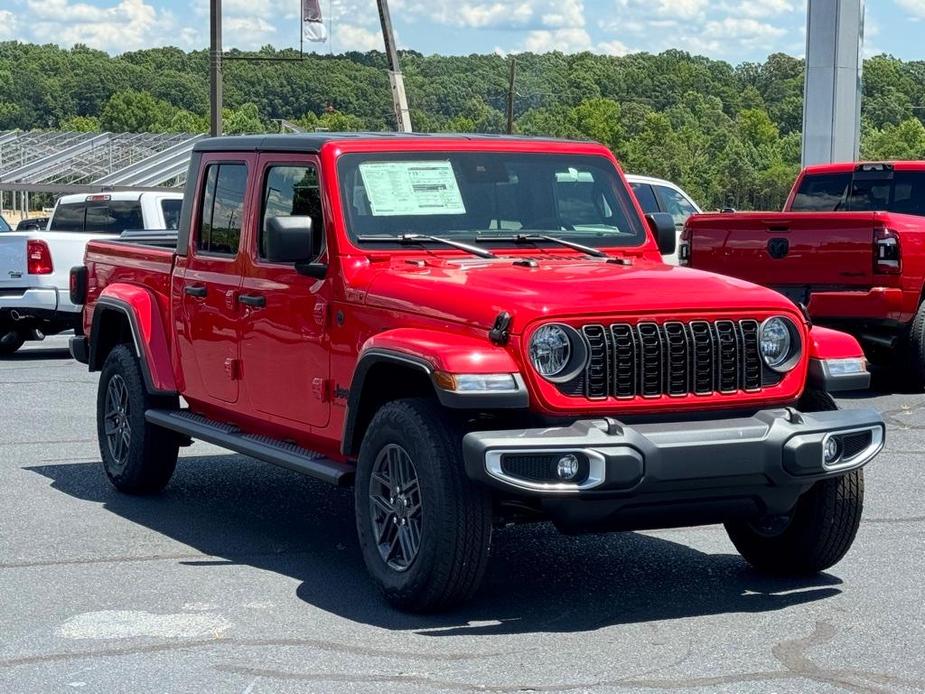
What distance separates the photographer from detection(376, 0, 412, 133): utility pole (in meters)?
34.6

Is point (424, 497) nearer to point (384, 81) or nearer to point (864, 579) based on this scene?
point (864, 579)

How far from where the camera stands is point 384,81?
85438 millimetres

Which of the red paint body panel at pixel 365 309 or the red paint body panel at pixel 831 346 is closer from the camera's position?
the red paint body panel at pixel 365 309

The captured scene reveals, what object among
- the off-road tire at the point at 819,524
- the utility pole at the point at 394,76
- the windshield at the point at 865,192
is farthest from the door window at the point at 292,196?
the utility pole at the point at 394,76

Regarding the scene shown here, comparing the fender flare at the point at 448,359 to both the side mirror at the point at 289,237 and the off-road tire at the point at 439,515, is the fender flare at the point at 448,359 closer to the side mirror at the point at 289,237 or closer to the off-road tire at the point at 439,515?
the off-road tire at the point at 439,515

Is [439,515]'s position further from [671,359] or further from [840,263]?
[840,263]

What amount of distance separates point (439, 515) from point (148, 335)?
3.24 m

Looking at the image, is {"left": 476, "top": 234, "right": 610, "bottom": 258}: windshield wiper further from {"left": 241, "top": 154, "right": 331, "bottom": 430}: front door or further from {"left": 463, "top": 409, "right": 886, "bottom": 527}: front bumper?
{"left": 463, "top": 409, "right": 886, "bottom": 527}: front bumper

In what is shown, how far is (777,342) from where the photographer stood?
6.15 meters

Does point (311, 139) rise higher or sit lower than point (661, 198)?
higher

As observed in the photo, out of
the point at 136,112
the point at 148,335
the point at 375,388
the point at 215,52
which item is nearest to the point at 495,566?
the point at 375,388

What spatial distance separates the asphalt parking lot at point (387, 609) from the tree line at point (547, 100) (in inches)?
2792

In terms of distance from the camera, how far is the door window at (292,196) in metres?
7.01

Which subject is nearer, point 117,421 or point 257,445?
point 257,445
